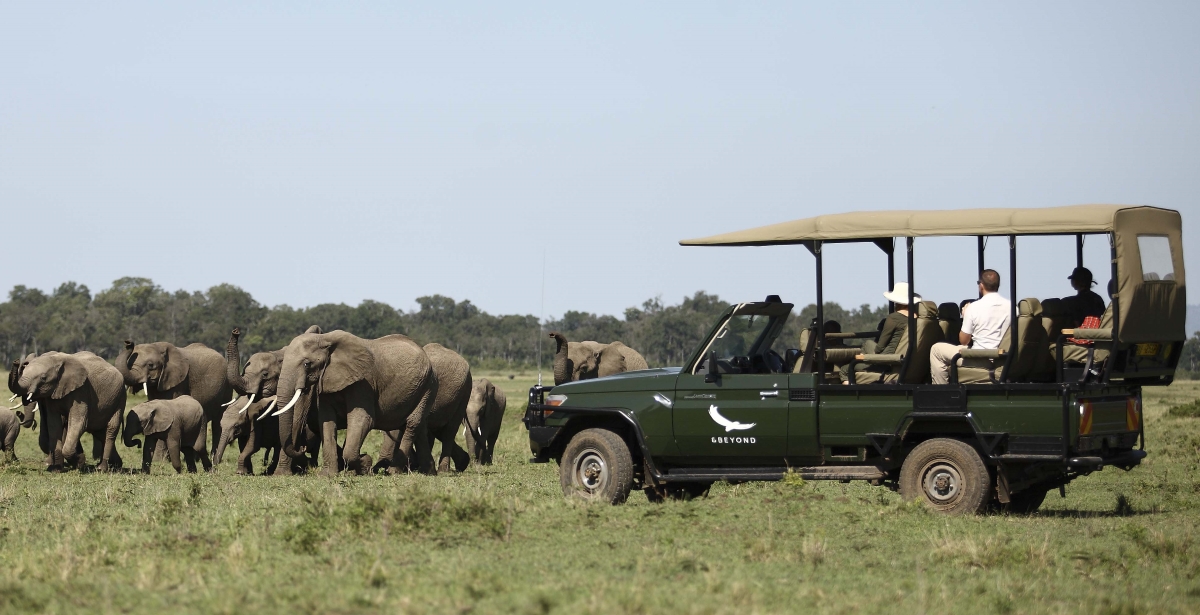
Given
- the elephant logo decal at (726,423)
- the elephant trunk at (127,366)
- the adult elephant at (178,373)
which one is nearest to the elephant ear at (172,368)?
the adult elephant at (178,373)

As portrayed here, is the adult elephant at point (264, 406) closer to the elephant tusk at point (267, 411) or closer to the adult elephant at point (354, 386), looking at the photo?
the elephant tusk at point (267, 411)

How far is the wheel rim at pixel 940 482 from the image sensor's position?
13734 millimetres

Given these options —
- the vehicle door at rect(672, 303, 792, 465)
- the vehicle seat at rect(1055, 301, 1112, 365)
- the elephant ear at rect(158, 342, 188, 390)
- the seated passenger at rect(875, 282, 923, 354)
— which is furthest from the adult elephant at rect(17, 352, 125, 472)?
the vehicle seat at rect(1055, 301, 1112, 365)

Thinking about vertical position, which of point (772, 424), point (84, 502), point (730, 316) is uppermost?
point (730, 316)

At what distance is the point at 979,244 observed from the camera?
15203 millimetres

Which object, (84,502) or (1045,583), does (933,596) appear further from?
(84,502)

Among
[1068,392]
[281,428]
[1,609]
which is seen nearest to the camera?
[1,609]

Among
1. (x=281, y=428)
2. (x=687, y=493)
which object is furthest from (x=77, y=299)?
(x=687, y=493)

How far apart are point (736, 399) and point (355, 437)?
30.7ft

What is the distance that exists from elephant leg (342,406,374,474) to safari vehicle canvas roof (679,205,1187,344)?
936 centimetres

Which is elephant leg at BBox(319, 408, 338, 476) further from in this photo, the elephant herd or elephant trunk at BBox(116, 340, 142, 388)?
elephant trunk at BBox(116, 340, 142, 388)

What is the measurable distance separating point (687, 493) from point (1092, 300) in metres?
4.62

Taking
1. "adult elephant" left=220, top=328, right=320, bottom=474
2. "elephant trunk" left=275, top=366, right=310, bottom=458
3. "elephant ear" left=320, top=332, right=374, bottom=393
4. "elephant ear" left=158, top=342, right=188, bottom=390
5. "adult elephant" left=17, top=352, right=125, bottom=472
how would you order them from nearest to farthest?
1. "elephant trunk" left=275, top=366, right=310, bottom=458
2. "elephant ear" left=320, top=332, right=374, bottom=393
3. "adult elephant" left=220, top=328, right=320, bottom=474
4. "adult elephant" left=17, top=352, right=125, bottom=472
5. "elephant ear" left=158, top=342, right=188, bottom=390

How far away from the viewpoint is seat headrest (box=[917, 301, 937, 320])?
→ 46.9 feet
